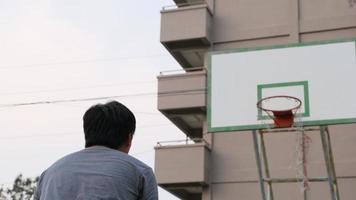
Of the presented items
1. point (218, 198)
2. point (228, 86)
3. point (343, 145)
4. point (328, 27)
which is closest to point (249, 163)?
point (218, 198)

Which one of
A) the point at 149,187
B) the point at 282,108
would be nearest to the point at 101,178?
the point at 149,187

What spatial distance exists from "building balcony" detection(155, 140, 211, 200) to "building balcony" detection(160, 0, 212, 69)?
2651 millimetres

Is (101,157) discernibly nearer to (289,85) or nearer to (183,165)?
(289,85)

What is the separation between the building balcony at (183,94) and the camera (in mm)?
18094

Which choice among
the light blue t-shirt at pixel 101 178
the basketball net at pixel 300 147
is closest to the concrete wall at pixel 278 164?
the basketball net at pixel 300 147

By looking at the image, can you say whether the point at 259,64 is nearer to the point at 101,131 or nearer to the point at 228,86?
the point at 228,86

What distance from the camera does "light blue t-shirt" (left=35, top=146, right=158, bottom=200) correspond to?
214 cm

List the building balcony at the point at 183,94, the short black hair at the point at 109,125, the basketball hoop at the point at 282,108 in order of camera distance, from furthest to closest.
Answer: the building balcony at the point at 183,94 < the basketball hoop at the point at 282,108 < the short black hair at the point at 109,125

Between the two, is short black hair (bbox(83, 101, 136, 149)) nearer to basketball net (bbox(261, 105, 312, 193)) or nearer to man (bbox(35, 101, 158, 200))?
man (bbox(35, 101, 158, 200))

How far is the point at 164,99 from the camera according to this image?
60.2ft

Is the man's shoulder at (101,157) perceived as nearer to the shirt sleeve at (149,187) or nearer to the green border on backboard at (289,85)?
the shirt sleeve at (149,187)

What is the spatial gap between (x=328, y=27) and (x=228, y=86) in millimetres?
6151

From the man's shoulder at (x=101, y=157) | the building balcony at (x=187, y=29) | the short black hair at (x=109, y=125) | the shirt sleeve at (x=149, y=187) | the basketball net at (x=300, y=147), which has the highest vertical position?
the building balcony at (x=187, y=29)

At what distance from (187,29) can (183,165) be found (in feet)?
11.6
